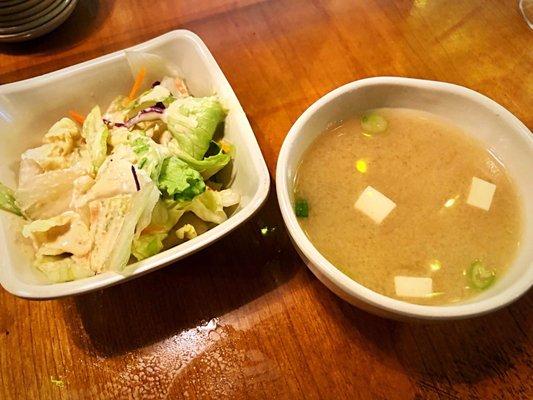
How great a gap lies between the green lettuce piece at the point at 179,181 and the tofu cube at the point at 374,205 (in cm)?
41

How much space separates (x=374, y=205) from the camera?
1.15 meters

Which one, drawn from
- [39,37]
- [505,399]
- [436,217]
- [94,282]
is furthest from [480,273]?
[39,37]

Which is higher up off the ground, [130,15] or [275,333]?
[130,15]

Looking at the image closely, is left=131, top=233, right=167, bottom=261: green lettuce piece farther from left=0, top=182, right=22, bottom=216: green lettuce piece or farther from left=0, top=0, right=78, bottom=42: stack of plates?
left=0, top=0, right=78, bottom=42: stack of plates

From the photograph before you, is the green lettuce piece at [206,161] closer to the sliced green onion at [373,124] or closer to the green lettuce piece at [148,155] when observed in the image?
the green lettuce piece at [148,155]

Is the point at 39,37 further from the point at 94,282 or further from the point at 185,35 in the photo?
the point at 94,282

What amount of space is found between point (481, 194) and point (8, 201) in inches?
48.0

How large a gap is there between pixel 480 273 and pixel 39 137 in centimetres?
129

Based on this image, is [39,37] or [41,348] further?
[39,37]

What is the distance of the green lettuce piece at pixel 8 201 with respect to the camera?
3.81 ft

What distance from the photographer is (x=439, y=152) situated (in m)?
1.22

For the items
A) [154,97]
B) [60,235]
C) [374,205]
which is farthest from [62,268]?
[374,205]

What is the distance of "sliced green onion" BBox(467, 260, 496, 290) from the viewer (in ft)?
3.40

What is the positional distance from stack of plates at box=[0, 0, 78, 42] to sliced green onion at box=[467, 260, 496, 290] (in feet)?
5.23
